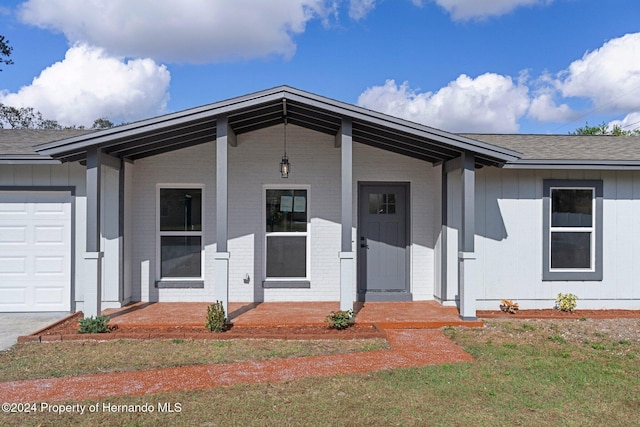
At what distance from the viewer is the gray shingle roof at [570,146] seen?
8.22 m

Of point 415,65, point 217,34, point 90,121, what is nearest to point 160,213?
point 217,34

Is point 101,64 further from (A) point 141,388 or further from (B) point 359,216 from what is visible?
(A) point 141,388

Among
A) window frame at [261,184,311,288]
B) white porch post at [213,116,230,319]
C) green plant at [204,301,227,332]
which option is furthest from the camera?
window frame at [261,184,311,288]

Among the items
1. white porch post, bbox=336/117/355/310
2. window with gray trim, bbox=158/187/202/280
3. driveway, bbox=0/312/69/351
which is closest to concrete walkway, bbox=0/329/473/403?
white porch post, bbox=336/117/355/310

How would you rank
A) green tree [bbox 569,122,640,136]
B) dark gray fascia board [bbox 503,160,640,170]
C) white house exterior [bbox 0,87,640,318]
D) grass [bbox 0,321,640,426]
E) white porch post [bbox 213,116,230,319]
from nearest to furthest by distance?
grass [bbox 0,321,640,426]
white porch post [bbox 213,116,230,319]
dark gray fascia board [bbox 503,160,640,170]
white house exterior [bbox 0,87,640,318]
green tree [bbox 569,122,640,136]

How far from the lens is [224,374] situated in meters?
5.00

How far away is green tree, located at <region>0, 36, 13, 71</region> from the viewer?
2253cm

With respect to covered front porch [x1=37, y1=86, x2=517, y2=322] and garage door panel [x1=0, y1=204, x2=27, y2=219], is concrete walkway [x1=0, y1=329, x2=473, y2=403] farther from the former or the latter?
garage door panel [x1=0, y1=204, x2=27, y2=219]

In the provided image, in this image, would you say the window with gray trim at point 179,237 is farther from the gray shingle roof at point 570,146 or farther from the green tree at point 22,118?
the green tree at point 22,118

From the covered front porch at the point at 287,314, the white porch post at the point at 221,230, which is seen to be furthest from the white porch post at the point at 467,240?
the white porch post at the point at 221,230

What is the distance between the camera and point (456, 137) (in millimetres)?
6980

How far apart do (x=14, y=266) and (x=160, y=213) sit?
247cm

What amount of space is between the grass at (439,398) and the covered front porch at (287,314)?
1.50 m

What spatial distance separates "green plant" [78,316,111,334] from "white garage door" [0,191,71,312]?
175 centimetres
